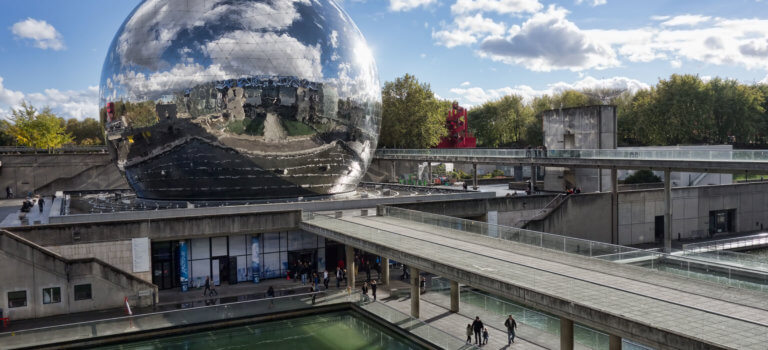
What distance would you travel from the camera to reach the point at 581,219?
1490 inches

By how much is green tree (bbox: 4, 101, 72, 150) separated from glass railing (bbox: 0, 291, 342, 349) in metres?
57.3

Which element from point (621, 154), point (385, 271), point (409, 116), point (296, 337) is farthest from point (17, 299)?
point (409, 116)

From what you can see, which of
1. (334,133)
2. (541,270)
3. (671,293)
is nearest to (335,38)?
(334,133)

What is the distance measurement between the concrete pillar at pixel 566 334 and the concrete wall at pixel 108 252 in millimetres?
19401

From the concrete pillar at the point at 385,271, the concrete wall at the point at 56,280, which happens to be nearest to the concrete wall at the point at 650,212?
the concrete pillar at the point at 385,271

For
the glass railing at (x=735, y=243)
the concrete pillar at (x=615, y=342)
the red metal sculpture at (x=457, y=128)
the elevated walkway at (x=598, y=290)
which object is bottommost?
the glass railing at (x=735, y=243)

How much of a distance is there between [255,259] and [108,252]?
694cm

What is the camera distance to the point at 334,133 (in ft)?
107

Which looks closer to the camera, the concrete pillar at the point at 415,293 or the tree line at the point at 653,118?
the concrete pillar at the point at 415,293

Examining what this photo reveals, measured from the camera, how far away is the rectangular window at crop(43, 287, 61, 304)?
81.1ft

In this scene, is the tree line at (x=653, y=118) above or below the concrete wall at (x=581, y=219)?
above

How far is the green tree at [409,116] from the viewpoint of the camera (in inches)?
2633

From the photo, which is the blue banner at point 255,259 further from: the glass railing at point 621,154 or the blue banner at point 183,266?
the glass railing at point 621,154

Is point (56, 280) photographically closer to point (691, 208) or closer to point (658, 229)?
point (658, 229)
